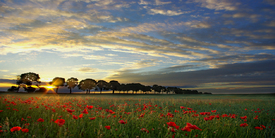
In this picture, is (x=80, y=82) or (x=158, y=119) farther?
(x=80, y=82)

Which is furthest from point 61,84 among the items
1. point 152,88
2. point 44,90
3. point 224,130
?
point 224,130

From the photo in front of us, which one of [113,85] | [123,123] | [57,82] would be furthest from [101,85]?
[123,123]

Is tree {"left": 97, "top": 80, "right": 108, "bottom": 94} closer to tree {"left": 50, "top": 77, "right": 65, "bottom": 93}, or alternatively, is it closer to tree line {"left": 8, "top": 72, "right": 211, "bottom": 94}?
tree line {"left": 8, "top": 72, "right": 211, "bottom": 94}

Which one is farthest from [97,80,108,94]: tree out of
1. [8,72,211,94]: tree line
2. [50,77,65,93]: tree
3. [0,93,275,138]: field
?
[0,93,275,138]: field

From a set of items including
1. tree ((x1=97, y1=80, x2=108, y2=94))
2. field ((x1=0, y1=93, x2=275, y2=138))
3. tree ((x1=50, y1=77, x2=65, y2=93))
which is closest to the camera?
field ((x1=0, y1=93, x2=275, y2=138))

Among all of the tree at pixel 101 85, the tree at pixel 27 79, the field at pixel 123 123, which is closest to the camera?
the field at pixel 123 123

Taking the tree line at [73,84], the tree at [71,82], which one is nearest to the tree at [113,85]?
the tree line at [73,84]

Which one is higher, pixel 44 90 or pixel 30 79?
pixel 30 79

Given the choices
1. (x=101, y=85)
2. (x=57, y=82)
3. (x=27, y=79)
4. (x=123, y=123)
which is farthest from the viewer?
(x=101, y=85)

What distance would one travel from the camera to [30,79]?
71188 mm

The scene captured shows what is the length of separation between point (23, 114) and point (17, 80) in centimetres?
7927

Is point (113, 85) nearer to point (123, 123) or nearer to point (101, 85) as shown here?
point (101, 85)

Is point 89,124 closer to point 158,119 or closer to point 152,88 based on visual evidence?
point 158,119

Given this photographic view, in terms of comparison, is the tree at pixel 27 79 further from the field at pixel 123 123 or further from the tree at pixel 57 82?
the field at pixel 123 123
